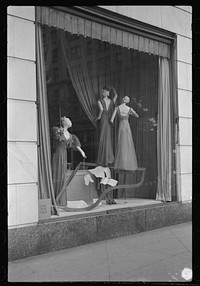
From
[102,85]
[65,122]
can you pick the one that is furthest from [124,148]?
[65,122]

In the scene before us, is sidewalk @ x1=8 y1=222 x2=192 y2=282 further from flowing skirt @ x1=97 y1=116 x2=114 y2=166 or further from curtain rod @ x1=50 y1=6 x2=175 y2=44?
curtain rod @ x1=50 y1=6 x2=175 y2=44

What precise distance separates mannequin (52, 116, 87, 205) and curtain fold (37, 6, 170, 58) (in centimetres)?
136

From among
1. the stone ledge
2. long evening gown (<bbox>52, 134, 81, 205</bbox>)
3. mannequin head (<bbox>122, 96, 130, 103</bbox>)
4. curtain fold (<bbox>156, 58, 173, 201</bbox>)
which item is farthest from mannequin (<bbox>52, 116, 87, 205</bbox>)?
curtain fold (<bbox>156, 58, 173, 201</bbox>)

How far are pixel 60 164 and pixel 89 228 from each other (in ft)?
3.45

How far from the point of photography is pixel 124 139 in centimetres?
659

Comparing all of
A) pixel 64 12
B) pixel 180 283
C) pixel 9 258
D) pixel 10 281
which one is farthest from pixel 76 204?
pixel 64 12

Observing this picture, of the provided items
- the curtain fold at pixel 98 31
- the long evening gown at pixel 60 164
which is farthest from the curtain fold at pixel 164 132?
the long evening gown at pixel 60 164

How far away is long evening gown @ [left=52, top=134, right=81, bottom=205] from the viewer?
541 cm

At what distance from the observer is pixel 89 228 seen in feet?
17.5

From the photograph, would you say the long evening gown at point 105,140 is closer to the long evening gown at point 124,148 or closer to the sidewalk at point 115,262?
the long evening gown at point 124,148

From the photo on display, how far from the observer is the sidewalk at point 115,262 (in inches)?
153
